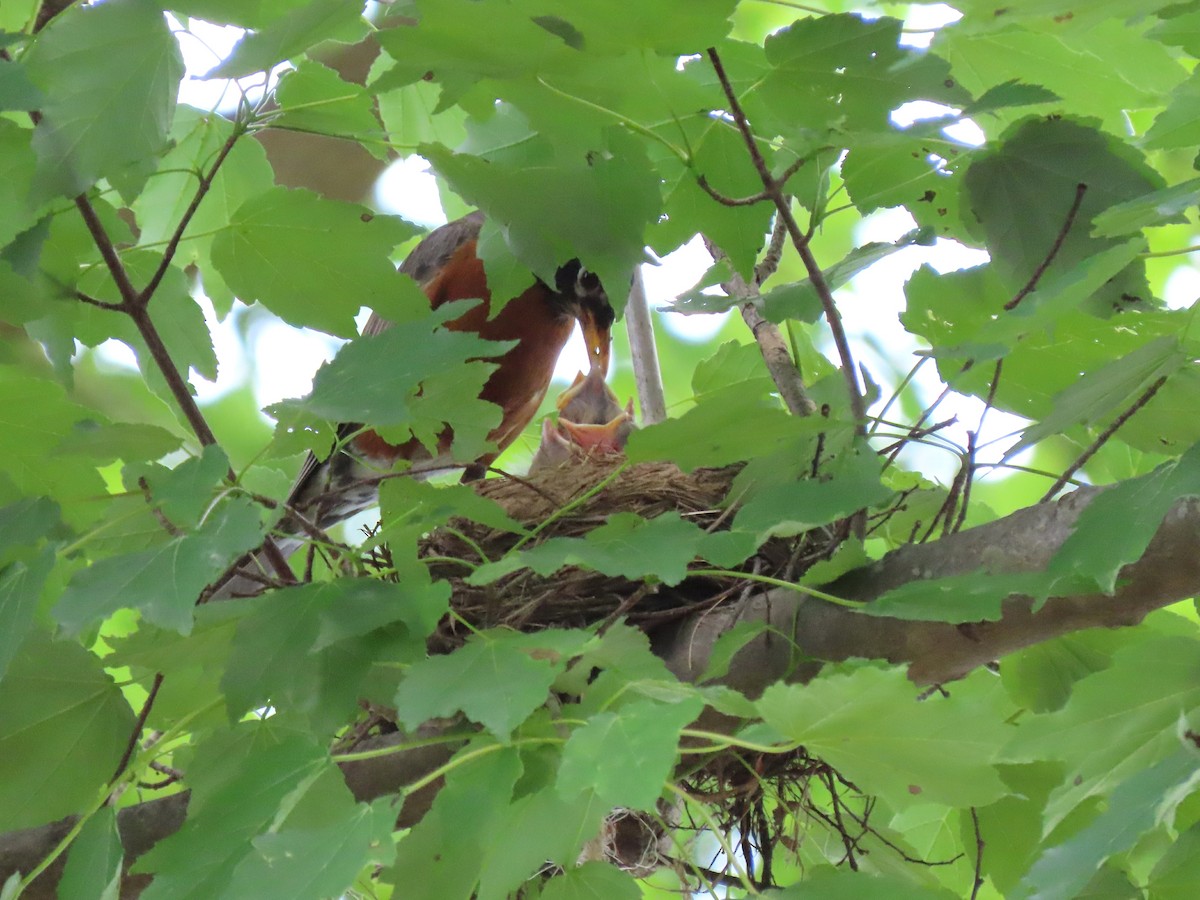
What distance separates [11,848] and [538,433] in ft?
6.40

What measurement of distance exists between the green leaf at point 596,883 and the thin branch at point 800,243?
494mm

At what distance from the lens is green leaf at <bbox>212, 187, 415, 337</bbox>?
1.32 meters

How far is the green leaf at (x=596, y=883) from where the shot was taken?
1056 mm

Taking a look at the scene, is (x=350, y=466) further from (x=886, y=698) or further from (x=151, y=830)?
(x=886, y=698)

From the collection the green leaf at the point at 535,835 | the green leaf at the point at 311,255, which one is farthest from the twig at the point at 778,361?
the green leaf at the point at 535,835

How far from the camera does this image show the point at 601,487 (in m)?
1.23

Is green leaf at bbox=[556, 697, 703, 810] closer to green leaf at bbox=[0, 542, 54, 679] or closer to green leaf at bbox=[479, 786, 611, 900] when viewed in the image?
green leaf at bbox=[479, 786, 611, 900]

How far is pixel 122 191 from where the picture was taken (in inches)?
47.8

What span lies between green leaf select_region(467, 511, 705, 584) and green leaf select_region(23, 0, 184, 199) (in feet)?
1.66

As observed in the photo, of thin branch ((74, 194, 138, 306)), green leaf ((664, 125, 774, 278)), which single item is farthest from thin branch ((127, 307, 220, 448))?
green leaf ((664, 125, 774, 278))

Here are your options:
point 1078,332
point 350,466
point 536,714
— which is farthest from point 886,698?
point 350,466

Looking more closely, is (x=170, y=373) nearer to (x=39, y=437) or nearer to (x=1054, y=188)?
(x=39, y=437)

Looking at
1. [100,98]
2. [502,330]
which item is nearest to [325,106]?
[100,98]

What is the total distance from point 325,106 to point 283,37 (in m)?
0.23
